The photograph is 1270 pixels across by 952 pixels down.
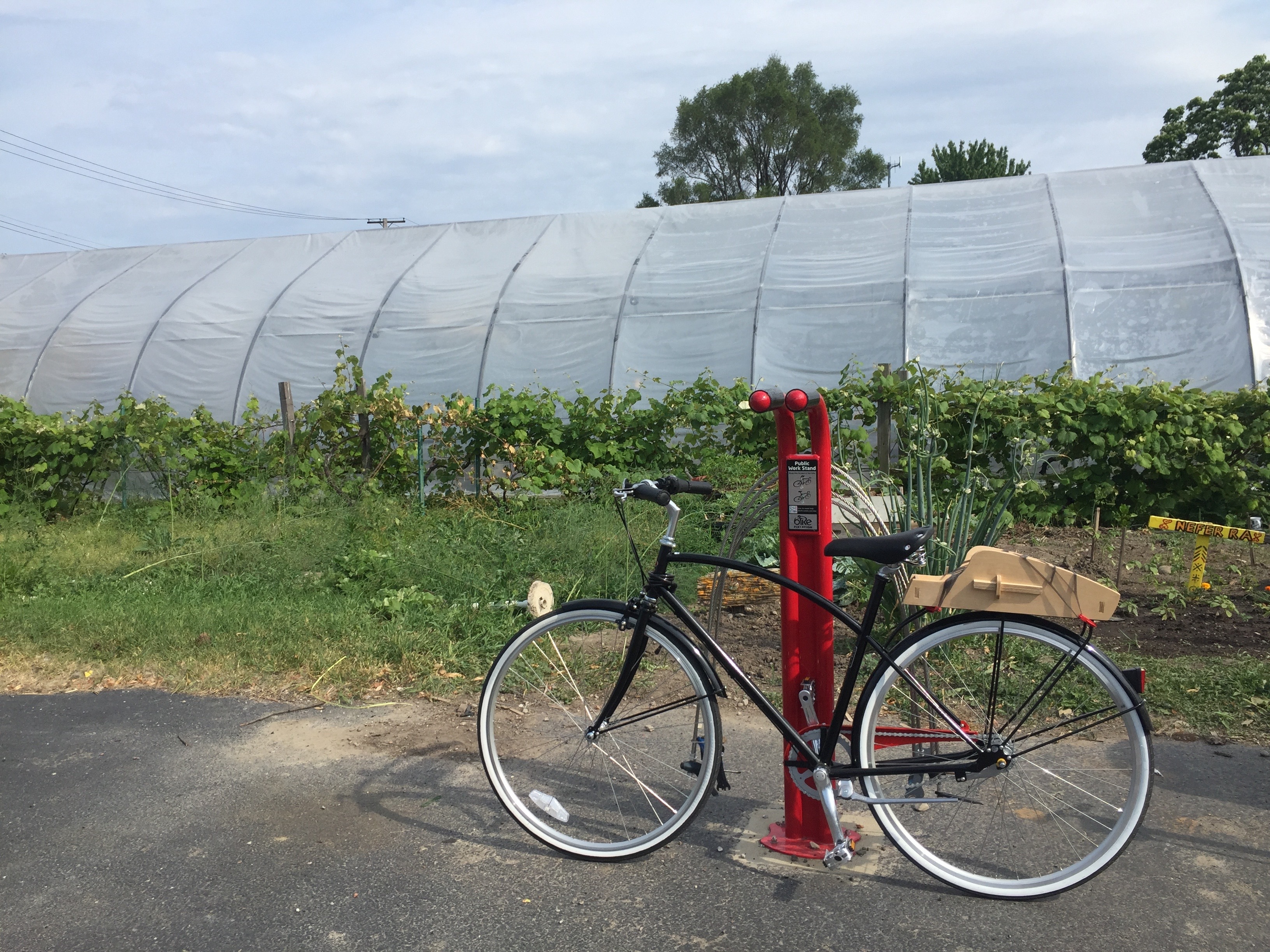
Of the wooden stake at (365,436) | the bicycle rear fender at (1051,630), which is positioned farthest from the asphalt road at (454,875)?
the wooden stake at (365,436)

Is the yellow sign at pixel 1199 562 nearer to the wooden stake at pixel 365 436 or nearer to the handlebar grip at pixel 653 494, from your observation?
the handlebar grip at pixel 653 494

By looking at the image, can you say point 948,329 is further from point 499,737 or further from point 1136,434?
point 499,737

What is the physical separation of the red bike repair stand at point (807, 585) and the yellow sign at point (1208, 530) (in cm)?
242

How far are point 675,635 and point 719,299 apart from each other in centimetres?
852

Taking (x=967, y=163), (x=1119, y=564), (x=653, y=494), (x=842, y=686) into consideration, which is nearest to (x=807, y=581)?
(x=842, y=686)

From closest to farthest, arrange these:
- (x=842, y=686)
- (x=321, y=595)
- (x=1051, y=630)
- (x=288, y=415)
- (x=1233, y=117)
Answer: (x=1051, y=630), (x=842, y=686), (x=321, y=595), (x=288, y=415), (x=1233, y=117)

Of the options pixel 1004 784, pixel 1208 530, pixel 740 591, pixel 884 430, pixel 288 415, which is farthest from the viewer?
pixel 288 415

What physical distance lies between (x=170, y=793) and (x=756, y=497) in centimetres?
260

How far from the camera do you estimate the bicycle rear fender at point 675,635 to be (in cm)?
305

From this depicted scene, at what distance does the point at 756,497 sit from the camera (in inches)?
149

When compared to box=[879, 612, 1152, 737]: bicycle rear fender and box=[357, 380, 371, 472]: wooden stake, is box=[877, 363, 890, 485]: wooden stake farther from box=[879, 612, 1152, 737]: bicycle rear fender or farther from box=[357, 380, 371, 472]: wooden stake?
box=[879, 612, 1152, 737]: bicycle rear fender

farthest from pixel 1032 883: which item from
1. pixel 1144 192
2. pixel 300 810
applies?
pixel 1144 192

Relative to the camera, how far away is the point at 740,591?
6.05m

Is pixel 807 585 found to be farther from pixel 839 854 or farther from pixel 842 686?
pixel 839 854
